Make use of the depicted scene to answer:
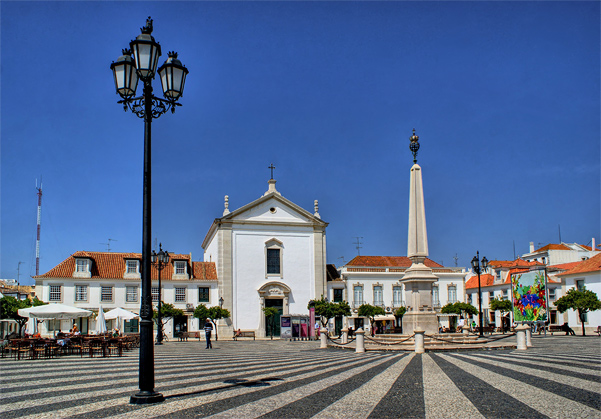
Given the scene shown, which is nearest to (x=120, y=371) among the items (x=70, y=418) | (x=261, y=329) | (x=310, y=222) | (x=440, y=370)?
(x=70, y=418)

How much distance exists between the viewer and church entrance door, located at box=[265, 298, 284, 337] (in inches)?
1876

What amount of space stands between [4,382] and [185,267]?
122 feet

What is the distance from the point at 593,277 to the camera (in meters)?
47.9

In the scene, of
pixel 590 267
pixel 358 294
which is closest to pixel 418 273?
pixel 358 294

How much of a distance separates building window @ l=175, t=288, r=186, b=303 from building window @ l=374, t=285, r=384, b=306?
18.4 m

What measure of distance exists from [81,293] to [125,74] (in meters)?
40.8

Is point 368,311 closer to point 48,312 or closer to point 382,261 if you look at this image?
point 382,261

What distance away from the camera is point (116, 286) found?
46.4 m

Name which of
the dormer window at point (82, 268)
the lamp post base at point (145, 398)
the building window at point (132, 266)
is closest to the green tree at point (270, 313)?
the building window at point (132, 266)

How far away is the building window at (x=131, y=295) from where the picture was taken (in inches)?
1836

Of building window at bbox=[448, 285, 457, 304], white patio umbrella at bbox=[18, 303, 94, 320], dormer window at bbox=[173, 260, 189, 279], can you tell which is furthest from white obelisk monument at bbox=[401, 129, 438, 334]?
building window at bbox=[448, 285, 457, 304]

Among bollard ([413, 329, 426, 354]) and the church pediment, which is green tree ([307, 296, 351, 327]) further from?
bollard ([413, 329, 426, 354])

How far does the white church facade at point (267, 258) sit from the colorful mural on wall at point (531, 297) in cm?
1671

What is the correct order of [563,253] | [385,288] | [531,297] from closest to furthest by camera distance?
1. [531,297]
2. [385,288]
3. [563,253]
